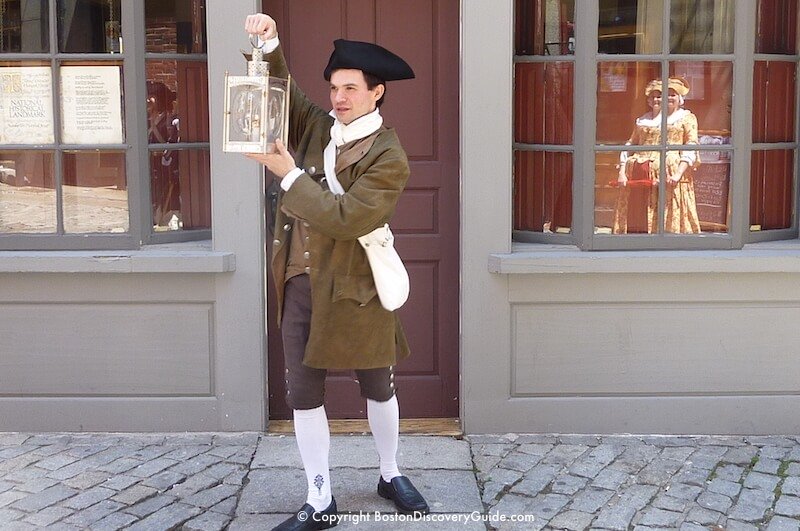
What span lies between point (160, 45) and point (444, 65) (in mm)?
1492

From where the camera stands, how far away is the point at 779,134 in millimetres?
5418

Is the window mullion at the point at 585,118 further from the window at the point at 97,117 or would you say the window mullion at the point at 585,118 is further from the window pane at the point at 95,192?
the window pane at the point at 95,192

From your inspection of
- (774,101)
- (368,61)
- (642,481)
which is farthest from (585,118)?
(642,481)

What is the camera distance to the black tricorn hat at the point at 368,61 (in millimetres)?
3818

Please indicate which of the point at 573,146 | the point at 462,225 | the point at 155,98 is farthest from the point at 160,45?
the point at 573,146

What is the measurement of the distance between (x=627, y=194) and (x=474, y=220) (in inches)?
32.9

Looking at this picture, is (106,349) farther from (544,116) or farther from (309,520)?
(544,116)

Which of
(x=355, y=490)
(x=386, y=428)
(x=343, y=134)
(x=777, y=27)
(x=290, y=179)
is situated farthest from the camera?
(x=777, y=27)

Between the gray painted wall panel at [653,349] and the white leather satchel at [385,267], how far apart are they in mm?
1369

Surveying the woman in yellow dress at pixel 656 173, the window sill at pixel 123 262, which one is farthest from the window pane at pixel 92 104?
the woman in yellow dress at pixel 656 173

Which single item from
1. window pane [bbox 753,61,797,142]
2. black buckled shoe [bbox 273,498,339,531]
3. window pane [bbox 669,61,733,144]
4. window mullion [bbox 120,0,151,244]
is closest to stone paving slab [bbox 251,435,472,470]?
black buckled shoe [bbox 273,498,339,531]

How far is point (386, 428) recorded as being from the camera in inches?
166

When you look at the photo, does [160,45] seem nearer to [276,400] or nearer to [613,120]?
[276,400]

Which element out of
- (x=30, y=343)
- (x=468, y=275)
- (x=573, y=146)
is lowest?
(x=30, y=343)
